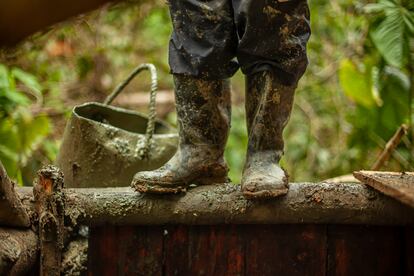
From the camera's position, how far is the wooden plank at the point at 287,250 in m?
1.39

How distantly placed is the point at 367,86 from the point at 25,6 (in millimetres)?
2822

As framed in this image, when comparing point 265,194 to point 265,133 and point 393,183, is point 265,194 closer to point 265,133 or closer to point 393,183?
point 265,133

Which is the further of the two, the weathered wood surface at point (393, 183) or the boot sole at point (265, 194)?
the boot sole at point (265, 194)

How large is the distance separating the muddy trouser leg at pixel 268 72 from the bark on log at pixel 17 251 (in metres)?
0.53

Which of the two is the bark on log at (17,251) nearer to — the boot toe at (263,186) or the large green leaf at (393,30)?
the boot toe at (263,186)

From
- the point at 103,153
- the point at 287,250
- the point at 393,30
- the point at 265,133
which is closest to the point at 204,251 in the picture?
the point at 287,250

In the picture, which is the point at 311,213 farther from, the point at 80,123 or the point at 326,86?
the point at 326,86

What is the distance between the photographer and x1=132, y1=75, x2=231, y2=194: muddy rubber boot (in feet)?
4.58

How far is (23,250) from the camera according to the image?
1.17 metres

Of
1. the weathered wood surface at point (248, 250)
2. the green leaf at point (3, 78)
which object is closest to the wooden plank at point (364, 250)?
the weathered wood surface at point (248, 250)

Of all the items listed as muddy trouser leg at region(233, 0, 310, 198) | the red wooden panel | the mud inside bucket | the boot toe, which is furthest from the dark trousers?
the red wooden panel

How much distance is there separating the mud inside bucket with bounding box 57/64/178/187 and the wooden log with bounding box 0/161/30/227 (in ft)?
1.36

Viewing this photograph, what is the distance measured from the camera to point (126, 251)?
1.40 metres

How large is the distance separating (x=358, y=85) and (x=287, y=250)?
166cm
